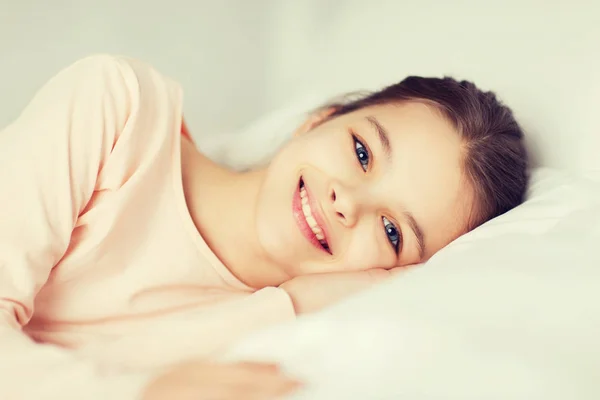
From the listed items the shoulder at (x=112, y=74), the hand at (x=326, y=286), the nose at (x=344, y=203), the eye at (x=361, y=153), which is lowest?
the hand at (x=326, y=286)

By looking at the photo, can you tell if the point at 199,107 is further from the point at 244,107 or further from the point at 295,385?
the point at 295,385

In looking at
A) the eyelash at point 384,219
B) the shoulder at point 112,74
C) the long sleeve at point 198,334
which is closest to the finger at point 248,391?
the long sleeve at point 198,334

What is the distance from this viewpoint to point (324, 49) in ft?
4.32

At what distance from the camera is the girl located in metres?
0.70

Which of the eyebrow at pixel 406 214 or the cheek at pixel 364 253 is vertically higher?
the eyebrow at pixel 406 214

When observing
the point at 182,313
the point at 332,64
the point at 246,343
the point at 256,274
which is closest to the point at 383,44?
the point at 332,64

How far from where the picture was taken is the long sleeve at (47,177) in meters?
0.62

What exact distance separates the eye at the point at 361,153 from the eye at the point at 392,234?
8 cm

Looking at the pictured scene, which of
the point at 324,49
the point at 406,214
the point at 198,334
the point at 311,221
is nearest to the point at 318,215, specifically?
the point at 311,221

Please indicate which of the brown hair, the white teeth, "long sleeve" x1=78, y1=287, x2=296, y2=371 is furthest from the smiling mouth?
the brown hair

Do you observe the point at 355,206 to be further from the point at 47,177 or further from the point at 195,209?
the point at 47,177

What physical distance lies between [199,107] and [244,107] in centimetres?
13

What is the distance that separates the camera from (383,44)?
1.18 meters

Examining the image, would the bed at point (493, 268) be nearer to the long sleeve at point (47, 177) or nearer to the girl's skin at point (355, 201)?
the girl's skin at point (355, 201)
